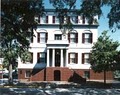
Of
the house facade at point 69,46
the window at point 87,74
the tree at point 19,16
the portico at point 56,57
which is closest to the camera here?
the tree at point 19,16

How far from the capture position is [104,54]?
44094 mm

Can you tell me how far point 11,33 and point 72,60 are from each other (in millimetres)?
35124

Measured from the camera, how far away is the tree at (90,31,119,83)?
43.3 meters

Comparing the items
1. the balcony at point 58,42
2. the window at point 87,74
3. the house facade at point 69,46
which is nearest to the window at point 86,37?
the house facade at point 69,46

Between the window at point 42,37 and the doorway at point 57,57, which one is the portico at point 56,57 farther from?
the window at point 42,37

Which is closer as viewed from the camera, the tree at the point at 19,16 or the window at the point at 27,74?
the tree at the point at 19,16

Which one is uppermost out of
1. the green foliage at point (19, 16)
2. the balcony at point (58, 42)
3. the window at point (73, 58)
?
the balcony at point (58, 42)

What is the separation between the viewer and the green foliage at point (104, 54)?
4334 cm

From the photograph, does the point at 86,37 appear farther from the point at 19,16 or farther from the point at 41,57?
the point at 19,16

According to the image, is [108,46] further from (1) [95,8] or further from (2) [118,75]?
(1) [95,8]

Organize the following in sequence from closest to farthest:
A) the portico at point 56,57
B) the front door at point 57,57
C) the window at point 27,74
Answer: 1. the portico at point 56,57
2. the front door at point 57,57
3. the window at point 27,74

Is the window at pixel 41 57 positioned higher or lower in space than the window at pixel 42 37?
lower

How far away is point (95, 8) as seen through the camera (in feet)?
60.4

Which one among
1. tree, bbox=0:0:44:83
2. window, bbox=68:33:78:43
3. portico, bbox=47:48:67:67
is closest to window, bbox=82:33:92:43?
window, bbox=68:33:78:43
